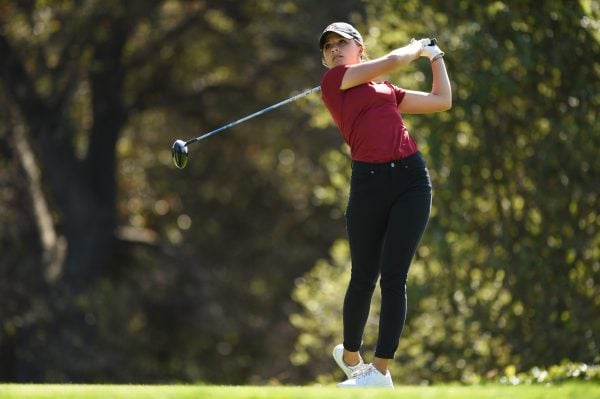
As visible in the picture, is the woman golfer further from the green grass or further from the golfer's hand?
the green grass

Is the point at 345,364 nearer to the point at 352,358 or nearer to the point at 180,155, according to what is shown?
the point at 352,358

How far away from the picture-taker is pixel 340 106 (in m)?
6.59

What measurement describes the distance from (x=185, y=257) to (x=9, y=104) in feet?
15.3

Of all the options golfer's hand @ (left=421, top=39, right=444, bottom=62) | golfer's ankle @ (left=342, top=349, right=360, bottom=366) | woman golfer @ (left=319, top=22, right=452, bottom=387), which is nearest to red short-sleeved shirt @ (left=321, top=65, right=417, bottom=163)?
woman golfer @ (left=319, top=22, right=452, bottom=387)

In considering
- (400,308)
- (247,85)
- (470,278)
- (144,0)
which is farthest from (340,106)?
(247,85)

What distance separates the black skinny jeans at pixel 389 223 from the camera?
6.51 meters

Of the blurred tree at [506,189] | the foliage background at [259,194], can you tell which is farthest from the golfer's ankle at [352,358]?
the foliage background at [259,194]

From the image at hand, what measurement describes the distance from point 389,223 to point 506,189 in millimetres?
5162

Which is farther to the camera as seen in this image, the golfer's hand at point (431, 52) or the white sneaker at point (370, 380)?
the golfer's hand at point (431, 52)

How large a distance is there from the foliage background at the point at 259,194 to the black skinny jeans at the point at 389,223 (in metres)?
4.08

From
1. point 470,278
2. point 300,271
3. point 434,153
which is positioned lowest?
point 300,271

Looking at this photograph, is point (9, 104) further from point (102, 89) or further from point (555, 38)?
point (555, 38)

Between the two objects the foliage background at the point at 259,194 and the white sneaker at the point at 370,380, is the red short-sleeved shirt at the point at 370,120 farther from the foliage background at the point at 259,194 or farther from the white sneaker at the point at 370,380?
the foliage background at the point at 259,194

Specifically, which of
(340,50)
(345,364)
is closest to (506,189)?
(345,364)
